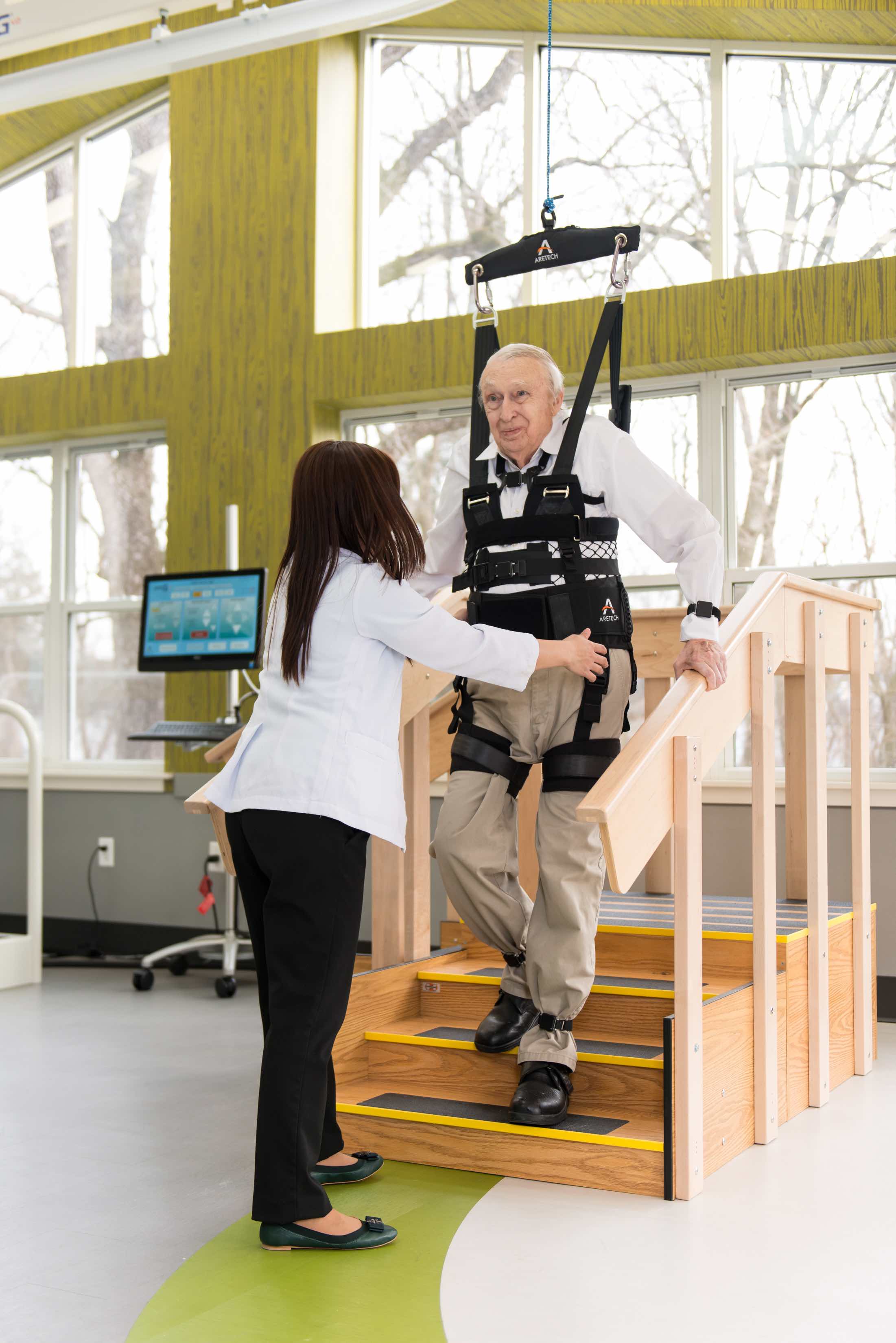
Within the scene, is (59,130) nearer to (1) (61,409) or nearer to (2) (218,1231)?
(1) (61,409)

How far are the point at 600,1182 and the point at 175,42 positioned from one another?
143 inches

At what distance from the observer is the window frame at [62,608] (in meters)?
6.07

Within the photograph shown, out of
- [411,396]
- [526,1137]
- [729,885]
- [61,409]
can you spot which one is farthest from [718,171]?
[526,1137]

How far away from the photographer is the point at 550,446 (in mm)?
2730

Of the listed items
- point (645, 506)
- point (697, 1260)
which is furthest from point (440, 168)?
point (697, 1260)

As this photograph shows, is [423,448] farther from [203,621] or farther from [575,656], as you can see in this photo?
[575,656]

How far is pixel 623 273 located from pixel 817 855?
151 centimetres

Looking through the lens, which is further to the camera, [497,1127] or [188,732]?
[188,732]

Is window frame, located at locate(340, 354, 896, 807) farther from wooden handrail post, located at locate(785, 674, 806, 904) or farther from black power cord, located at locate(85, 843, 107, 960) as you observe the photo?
black power cord, located at locate(85, 843, 107, 960)

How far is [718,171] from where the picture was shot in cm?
497

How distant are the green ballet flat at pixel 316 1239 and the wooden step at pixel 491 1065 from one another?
0.56m

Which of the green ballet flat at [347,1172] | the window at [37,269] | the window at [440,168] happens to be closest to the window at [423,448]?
the window at [440,168]

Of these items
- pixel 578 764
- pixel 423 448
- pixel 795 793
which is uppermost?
pixel 423 448

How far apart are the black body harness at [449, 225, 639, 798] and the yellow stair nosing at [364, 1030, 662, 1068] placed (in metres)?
0.57
